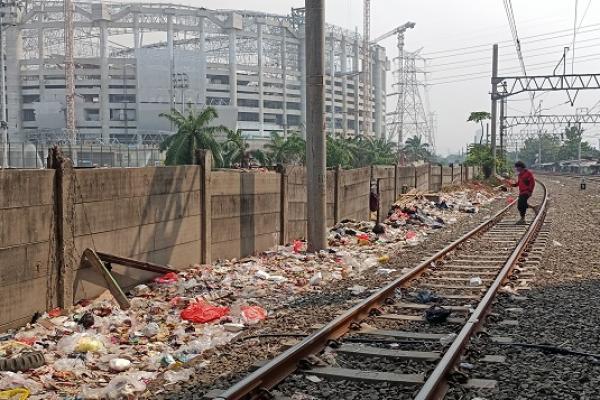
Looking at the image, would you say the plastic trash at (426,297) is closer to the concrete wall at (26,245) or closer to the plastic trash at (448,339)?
the plastic trash at (448,339)

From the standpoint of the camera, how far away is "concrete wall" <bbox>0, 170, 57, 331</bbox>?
720 centimetres

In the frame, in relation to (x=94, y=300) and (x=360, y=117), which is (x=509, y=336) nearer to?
(x=94, y=300)

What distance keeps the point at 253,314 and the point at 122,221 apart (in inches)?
105

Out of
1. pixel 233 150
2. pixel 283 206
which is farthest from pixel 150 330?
pixel 233 150

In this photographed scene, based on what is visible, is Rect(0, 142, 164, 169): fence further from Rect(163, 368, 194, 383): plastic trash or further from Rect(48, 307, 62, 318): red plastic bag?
Rect(163, 368, 194, 383): plastic trash

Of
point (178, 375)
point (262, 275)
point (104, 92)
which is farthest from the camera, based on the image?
point (104, 92)

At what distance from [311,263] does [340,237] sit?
3.40m

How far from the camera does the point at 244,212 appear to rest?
13016mm

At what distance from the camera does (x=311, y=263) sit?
12414mm

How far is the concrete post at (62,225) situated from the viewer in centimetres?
806

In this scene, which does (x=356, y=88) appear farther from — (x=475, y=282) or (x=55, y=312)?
(x=55, y=312)

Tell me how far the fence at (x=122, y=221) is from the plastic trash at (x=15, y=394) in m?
2.16

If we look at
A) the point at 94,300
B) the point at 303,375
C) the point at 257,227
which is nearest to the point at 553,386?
the point at 303,375

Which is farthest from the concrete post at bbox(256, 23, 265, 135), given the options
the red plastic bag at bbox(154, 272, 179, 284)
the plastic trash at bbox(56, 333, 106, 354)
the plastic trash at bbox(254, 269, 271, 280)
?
the plastic trash at bbox(56, 333, 106, 354)
